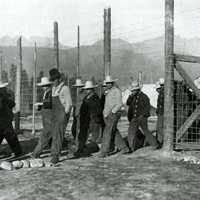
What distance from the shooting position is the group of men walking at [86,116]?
8976 mm

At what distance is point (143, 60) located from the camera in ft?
451

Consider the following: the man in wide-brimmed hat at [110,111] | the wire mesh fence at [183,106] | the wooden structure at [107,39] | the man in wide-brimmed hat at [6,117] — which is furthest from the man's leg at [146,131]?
the man in wide-brimmed hat at [6,117]

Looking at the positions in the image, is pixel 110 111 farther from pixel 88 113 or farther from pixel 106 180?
pixel 106 180

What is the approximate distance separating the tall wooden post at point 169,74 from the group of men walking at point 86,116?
0.81 metres

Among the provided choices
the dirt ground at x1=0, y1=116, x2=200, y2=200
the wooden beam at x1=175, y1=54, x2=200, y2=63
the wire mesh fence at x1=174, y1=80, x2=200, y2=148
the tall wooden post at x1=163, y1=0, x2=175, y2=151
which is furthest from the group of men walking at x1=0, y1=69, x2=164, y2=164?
the wooden beam at x1=175, y1=54, x2=200, y2=63

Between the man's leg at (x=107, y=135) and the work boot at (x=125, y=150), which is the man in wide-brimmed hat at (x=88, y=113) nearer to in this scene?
the man's leg at (x=107, y=135)

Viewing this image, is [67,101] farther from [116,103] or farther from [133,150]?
[133,150]

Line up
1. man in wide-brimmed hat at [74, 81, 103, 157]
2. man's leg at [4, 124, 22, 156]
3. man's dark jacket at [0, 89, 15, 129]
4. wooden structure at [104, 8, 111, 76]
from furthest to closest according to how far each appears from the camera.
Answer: wooden structure at [104, 8, 111, 76]
man in wide-brimmed hat at [74, 81, 103, 157]
man's leg at [4, 124, 22, 156]
man's dark jacket at [0, 89, 15, 129]

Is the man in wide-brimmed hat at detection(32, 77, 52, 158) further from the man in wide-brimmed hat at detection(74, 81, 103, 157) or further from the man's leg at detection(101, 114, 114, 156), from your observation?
the man's leg at detection(101, 114, 114, 156)

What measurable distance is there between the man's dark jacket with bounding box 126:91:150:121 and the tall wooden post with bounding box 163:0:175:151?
0.78 meters

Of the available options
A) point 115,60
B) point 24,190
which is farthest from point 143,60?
point 24,190

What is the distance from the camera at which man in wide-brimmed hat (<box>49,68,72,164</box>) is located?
8922 mm

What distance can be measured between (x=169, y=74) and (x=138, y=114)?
4.40 ft

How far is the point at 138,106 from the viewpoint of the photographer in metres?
10.8
